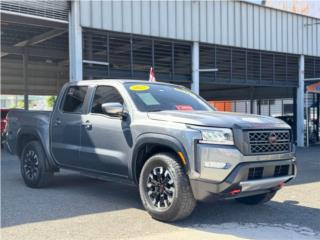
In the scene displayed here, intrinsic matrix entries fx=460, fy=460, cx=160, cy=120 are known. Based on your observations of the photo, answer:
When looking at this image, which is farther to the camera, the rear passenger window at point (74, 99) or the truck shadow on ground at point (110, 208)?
the rear passenger window at point (74, 99)

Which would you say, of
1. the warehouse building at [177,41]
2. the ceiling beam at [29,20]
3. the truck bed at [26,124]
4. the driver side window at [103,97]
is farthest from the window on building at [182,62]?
the driver side window at [103,97]

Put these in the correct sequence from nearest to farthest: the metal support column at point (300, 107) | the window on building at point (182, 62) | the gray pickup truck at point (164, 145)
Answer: the gray pickup truck at point (164, 145) < the window on building at point (182, 62) < the metal support column at point (300, 107)

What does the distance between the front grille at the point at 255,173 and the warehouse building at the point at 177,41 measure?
818 cm

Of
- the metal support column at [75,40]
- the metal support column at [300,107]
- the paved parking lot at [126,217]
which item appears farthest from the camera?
the metal support column at [300,107]

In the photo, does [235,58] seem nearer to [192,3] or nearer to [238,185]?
[192,3]

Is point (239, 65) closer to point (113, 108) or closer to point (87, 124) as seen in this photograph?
point (87, 124)

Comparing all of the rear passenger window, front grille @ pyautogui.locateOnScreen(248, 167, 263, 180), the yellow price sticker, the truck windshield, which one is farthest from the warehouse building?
front grille @ pyautogui.locateOnScreen(248, 167, 263, 180)

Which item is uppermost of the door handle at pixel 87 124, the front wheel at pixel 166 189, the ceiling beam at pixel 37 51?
the ceiling beam at pixel 37 51

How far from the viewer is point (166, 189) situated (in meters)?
5.86

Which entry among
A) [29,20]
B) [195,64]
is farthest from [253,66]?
[29,20]

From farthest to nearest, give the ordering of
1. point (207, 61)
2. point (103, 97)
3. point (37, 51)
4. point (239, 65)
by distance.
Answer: point (37, 51), point (239, 65), point (207, 61), point (103, 97)

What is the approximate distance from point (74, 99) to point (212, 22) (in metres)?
9.67

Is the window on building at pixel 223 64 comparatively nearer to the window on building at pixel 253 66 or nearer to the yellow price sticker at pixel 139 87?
the window on building at pixel 253 66

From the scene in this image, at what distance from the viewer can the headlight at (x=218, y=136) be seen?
5516 mm
